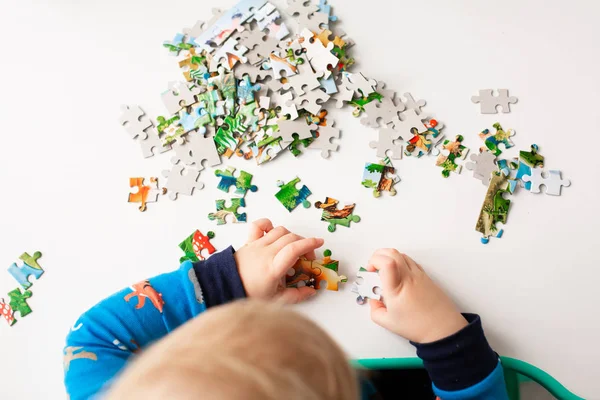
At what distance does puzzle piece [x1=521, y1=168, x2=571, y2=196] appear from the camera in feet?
2.77

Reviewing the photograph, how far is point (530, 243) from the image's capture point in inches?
32.8

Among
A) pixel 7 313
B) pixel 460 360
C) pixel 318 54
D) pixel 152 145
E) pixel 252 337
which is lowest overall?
pixel 460 360

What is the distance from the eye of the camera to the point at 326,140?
907mm

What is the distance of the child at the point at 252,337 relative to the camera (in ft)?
A: 1.30

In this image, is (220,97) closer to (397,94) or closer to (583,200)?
(397,94)

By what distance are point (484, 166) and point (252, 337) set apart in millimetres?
632

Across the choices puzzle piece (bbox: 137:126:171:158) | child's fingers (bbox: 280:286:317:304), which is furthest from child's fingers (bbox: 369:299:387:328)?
puzzle piece (bbox: 137:126:171:158)

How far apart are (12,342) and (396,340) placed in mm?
809

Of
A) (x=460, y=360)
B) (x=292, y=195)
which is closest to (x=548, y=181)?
(x=460, y=360)

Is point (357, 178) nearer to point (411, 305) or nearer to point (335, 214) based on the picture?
point (335, 214)

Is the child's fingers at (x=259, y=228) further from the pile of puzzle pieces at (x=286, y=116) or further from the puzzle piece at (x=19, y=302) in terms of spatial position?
the puzzle piece at (x=19, y=302)

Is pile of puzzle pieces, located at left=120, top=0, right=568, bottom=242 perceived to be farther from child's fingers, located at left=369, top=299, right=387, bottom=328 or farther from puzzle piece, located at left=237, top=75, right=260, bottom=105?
child's fingers, located at left=369, top=299, right=387, bottom=328

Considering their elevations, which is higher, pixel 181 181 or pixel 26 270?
pixel 181 181

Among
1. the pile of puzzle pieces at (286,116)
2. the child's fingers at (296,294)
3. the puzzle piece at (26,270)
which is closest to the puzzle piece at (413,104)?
the pile of puzzle pieces at (286,116)
